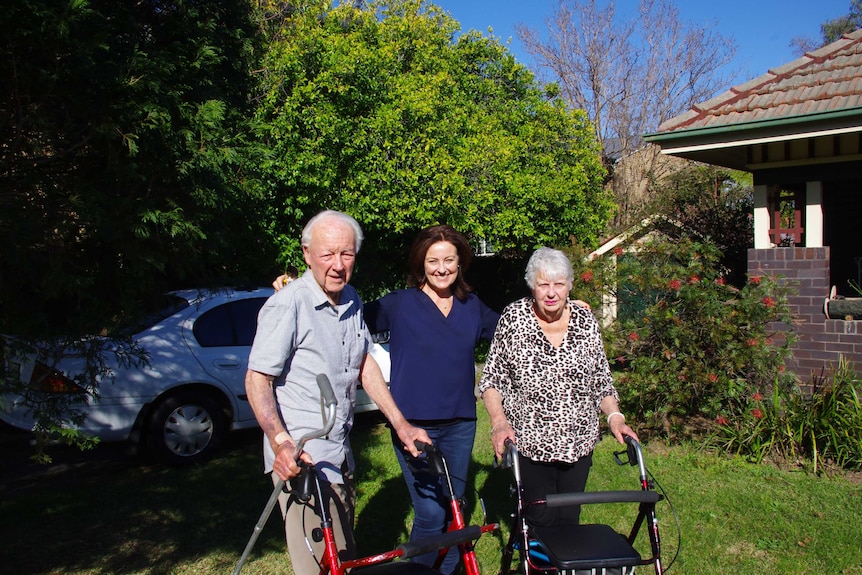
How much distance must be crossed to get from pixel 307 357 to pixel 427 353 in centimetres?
79

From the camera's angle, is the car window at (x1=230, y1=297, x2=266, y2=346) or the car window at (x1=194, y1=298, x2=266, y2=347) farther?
the car window at (x1=230, y1=297, x2=266, y2=346)

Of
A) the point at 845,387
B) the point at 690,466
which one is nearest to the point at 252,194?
the point at 690,466

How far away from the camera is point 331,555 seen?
2.32 metres

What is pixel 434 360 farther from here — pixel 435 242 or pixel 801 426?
pixel 801 426

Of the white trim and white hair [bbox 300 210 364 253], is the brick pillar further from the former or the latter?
white hair [bbox 300 210 364 253]

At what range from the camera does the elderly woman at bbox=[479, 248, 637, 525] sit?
334 centimetres

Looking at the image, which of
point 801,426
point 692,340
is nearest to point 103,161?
point 692,340

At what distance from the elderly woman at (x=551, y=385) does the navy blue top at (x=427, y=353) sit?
0.47 feet

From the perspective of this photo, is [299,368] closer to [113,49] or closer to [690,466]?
[113,49]

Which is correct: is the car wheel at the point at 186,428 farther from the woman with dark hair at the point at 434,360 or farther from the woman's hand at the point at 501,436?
the woman's hand at the point at 501,436

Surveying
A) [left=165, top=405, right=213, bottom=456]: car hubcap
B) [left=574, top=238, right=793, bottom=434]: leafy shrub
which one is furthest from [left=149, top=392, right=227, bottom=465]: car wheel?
[left=574, top=238, right=793, bottom=434]: leafy shrub

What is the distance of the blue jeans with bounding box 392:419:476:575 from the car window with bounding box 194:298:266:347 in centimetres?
376

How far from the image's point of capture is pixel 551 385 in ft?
11.0

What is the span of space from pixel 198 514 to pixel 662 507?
3441 millimetres
